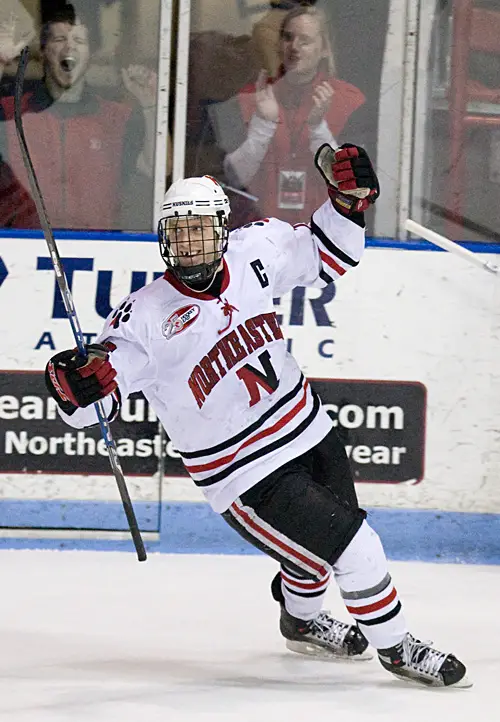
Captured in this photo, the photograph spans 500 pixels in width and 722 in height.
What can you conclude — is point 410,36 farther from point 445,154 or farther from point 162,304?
point 162,304

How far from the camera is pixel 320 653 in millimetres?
3209

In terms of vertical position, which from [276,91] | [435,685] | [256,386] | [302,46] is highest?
[302,46]

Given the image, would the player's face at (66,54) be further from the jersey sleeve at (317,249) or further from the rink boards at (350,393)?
the jersey sleeve at (317,249)

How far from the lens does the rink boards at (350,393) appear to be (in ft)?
14.2

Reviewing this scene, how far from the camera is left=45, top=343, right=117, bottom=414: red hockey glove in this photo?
2.65 meters

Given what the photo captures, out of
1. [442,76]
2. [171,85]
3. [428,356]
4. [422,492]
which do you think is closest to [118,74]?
[171,85]

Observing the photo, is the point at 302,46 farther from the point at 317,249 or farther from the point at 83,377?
the point at 83,377

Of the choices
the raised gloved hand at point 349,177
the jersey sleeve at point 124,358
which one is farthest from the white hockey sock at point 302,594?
the raised gloved hand at point 349,177

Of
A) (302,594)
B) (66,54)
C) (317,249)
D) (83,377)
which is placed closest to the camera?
(83,377)

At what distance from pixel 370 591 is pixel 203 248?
0.82 meters

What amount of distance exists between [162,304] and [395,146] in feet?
5.93

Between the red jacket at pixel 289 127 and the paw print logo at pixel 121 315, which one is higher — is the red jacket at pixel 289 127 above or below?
above

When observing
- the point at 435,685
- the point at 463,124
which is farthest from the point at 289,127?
the point at 435,685

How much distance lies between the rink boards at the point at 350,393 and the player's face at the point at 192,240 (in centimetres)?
150
